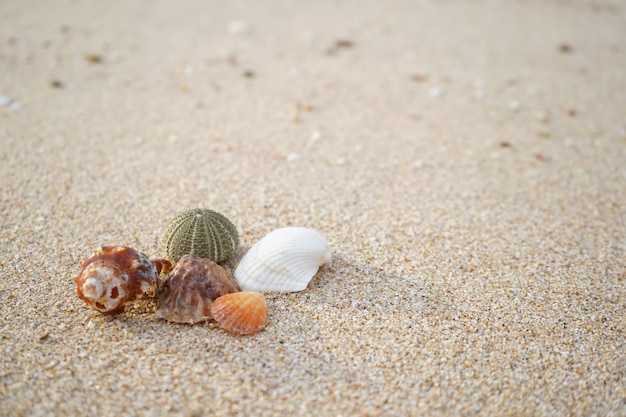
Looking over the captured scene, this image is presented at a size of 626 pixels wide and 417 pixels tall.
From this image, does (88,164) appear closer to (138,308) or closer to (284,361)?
(138,308)

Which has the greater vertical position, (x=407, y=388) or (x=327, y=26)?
(x=327, y=26)

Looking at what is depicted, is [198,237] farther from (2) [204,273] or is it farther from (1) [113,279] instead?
(1) [113,279]

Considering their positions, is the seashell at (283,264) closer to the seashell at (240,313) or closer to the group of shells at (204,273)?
the group of shells at (204,273)

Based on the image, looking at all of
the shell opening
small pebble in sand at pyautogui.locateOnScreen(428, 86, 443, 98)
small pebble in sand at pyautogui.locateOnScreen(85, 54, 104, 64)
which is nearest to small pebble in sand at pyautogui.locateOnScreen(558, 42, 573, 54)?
small pebble in sand at pyautogui.locateOnScreen(428, 86, 443, 98)

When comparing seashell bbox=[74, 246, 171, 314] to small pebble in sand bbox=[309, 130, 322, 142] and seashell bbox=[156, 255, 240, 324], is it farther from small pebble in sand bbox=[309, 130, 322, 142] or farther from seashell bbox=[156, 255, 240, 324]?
small pebble in sand bbox=[309, 130, 322, 142]

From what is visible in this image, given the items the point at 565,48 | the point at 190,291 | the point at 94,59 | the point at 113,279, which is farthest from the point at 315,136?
the point at 565,48

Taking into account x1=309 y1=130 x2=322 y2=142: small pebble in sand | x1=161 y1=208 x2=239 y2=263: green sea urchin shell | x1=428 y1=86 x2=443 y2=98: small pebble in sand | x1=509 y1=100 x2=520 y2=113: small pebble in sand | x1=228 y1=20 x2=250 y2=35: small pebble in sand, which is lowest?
x1=509 y1=100 x2=520 y2=113: small pebble in sand

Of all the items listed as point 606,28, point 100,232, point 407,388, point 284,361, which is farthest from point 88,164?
point 606,28
